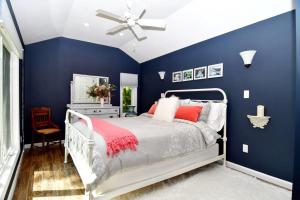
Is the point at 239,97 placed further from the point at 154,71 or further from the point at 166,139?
the point at 154,71

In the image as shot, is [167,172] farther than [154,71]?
No

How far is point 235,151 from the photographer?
2.91 m

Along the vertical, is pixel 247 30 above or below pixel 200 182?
above

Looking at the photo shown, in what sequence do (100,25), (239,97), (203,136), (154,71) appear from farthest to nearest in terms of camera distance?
(154,71)
(100,25)
(239,97)
(203,136)

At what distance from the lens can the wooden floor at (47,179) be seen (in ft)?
6.72

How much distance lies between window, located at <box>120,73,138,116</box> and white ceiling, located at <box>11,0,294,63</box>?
141 cm

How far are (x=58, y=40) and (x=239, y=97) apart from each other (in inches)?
165

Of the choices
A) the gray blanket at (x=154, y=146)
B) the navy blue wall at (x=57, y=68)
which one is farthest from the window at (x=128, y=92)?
the gray blanket at (x=154, y=146)

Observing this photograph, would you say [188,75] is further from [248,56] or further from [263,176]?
[263,176]

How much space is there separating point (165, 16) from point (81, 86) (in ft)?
8.87

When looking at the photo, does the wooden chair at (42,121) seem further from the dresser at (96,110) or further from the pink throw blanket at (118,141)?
the pink throw blanket at (118,141)

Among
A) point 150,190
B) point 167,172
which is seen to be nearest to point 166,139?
point 167,172

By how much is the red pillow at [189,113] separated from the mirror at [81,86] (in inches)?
102

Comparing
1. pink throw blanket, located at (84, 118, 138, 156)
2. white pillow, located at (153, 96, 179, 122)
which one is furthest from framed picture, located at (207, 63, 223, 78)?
pink throw blanket, located at (84, 118, 138, 156)
